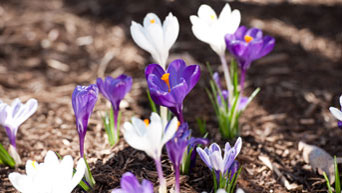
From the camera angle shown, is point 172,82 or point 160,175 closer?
point 160,175

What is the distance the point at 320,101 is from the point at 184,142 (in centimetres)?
145

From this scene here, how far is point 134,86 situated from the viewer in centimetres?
260

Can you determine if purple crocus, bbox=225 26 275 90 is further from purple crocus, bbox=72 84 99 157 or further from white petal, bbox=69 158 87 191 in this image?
white petal, bbox=69 158 87 191

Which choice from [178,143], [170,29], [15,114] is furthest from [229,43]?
[15,114]

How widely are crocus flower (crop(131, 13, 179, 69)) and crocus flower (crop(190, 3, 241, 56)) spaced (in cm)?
12

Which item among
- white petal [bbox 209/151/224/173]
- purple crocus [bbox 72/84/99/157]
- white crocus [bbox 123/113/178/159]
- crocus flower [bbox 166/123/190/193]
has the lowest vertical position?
white petal [bbox 209/151/224/173]

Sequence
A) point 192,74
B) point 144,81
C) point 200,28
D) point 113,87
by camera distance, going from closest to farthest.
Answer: point 192,74, point 200,28, point 113,87, point 144,81

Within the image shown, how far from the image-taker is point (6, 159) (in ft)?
5.66

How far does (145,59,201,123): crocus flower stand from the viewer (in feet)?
4.44

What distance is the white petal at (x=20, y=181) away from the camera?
1.19 metres

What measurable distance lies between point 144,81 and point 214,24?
113cm

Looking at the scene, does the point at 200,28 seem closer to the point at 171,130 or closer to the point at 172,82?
the point at 172,82

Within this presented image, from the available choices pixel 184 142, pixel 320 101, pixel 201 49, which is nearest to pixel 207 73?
pixel 201 49

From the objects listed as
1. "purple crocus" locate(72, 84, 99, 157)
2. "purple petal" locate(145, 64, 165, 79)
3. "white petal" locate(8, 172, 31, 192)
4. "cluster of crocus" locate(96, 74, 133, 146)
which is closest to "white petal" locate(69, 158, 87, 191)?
"white petal" locate(8, 172, 31, 192)
